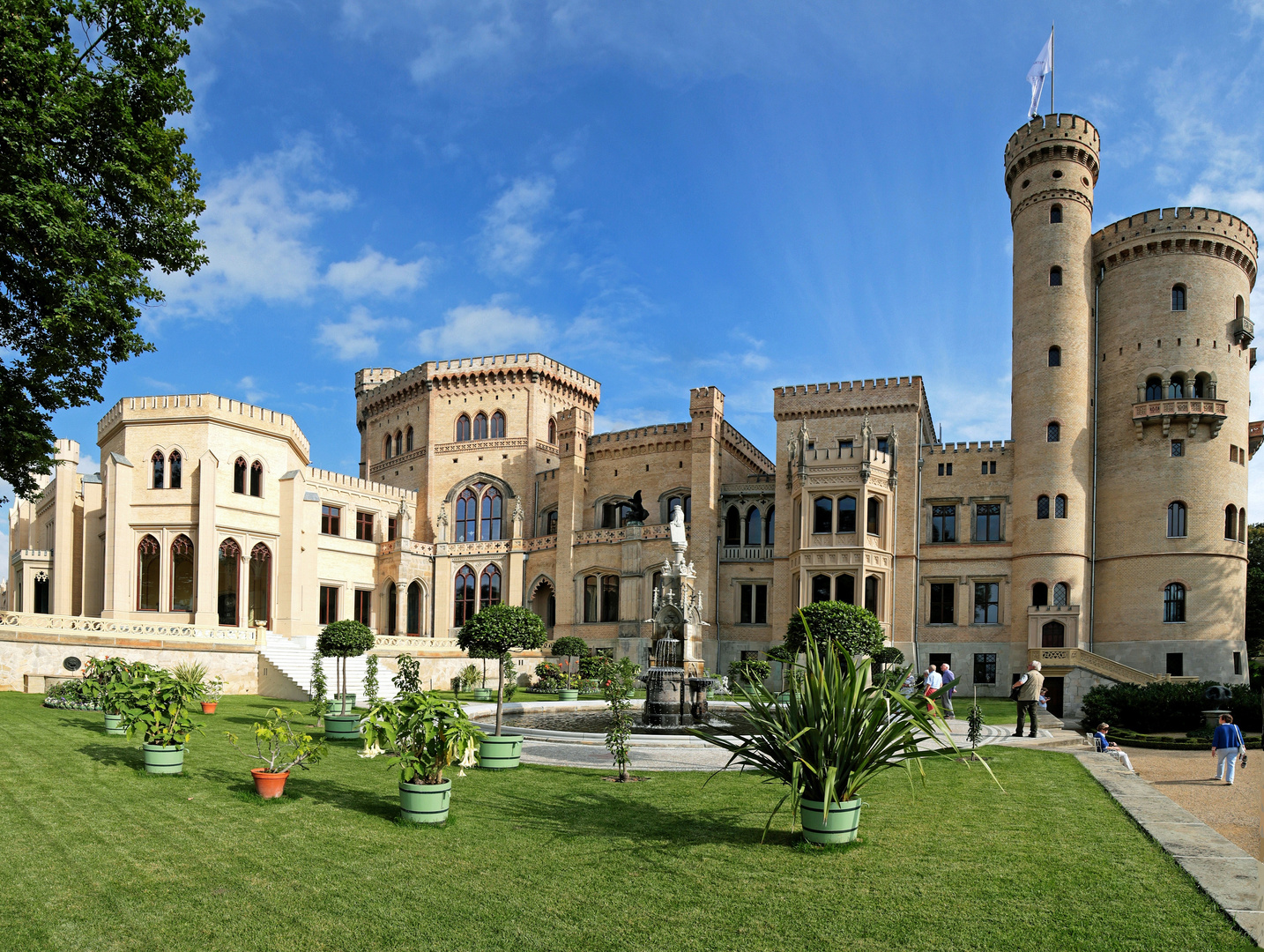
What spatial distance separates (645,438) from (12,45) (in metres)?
34.6

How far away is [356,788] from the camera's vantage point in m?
10.8

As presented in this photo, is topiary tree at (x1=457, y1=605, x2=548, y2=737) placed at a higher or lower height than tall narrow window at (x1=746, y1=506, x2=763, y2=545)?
lower

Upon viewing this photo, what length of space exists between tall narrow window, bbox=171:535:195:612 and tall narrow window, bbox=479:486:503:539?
1684 cm

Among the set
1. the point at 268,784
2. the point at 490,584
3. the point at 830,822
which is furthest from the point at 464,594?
the point at 830,822

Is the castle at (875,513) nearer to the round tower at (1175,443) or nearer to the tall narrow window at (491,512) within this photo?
the round tower at (1175,443)

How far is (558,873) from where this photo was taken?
7.43 metres

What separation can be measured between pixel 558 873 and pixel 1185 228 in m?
41.4

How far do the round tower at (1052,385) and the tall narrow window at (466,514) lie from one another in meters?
26.0

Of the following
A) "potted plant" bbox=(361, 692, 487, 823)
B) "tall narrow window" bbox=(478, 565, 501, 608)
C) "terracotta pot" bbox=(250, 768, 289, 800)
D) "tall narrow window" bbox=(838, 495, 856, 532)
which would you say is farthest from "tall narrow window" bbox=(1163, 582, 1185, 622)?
"terracotta pot" bbox=(250, 768, 289, 800)

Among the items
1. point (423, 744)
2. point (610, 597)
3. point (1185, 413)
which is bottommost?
point (610, 597)

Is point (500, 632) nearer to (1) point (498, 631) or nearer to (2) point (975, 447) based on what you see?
(1) point (498, 631)

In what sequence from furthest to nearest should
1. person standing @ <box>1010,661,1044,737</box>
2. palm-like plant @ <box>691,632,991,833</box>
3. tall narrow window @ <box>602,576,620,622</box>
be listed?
tall narrow window @ <box>602,576,620,622</box>, person standing @ <box>1010,661,1044,737</box>, palm-like plant @ <box>691,632,991,833</box>

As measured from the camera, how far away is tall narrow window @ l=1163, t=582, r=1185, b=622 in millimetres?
36469

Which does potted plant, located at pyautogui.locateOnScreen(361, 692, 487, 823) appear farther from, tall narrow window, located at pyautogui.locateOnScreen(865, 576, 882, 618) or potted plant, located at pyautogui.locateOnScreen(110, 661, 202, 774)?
tall narrow window, located at pyautogui.locateOnScreen(865, 576, 882, 618)
